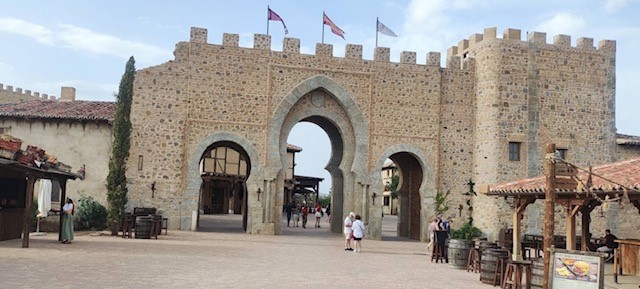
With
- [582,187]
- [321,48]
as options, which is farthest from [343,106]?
[582,187]

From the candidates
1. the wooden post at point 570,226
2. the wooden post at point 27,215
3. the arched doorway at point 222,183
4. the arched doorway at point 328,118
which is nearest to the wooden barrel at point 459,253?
the wooden post at point 570,226

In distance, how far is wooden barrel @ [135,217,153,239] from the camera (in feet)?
71.3

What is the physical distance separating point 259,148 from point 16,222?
10.2 m

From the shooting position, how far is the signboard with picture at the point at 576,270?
10.6 meters

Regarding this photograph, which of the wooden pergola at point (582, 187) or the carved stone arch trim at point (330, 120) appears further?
the carved stone arch trim at point (330, 120)

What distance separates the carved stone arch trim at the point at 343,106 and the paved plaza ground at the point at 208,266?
549cm

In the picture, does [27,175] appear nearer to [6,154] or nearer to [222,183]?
[6,154]

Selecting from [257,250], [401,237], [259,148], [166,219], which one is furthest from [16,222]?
[401,237]

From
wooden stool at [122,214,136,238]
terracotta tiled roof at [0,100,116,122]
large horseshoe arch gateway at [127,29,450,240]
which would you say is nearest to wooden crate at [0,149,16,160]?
wooden stool at [122,214,136,238]

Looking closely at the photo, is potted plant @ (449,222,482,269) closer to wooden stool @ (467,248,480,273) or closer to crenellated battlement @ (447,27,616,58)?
wooden stool @ (467,248,480,273)

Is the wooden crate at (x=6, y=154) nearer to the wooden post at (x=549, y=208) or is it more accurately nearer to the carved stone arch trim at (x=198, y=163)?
the carved stone arch trim at (x=198, y=163)

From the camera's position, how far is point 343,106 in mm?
27672

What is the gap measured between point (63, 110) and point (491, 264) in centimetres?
2062

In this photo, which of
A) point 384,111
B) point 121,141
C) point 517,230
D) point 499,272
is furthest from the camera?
point 384,111
